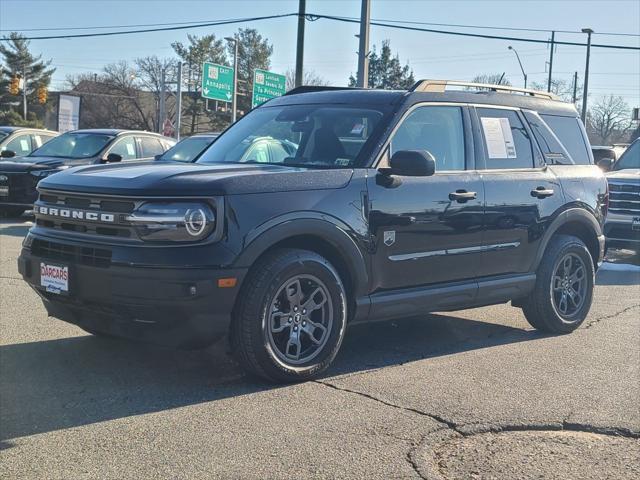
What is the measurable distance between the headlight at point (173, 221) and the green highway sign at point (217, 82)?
34033 mm

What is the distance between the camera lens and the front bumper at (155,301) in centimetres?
430

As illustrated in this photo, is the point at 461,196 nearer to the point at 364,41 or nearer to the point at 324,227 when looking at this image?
the point at 324,227

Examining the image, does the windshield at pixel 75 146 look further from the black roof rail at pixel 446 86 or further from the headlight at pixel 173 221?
the headlight at pixel 173 221

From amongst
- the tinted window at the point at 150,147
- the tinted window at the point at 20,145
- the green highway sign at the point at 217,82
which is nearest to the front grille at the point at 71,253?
the tinted window at the point at 150,147

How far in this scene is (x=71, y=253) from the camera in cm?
463

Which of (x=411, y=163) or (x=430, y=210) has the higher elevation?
(x=411, y=163)

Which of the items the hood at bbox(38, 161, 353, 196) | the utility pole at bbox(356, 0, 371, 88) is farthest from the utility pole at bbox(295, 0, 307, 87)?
the hood at bbox(38, 161, 353, 196)

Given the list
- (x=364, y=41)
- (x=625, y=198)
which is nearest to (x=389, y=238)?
(x=625, y=198)

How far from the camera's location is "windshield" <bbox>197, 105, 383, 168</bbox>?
5445mm

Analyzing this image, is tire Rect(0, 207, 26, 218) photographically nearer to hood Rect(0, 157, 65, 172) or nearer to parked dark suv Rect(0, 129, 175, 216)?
parked dark suv Rect(0, 129, 175, 216)

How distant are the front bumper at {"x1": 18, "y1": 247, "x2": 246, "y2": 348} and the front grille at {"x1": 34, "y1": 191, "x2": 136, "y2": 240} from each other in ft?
0.73

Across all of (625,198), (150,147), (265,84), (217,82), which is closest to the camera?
(625,198)

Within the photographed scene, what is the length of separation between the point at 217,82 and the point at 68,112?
16.3 meters

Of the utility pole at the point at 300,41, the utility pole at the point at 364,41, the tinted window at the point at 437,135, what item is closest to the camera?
the tinted window at the point at 437,135
